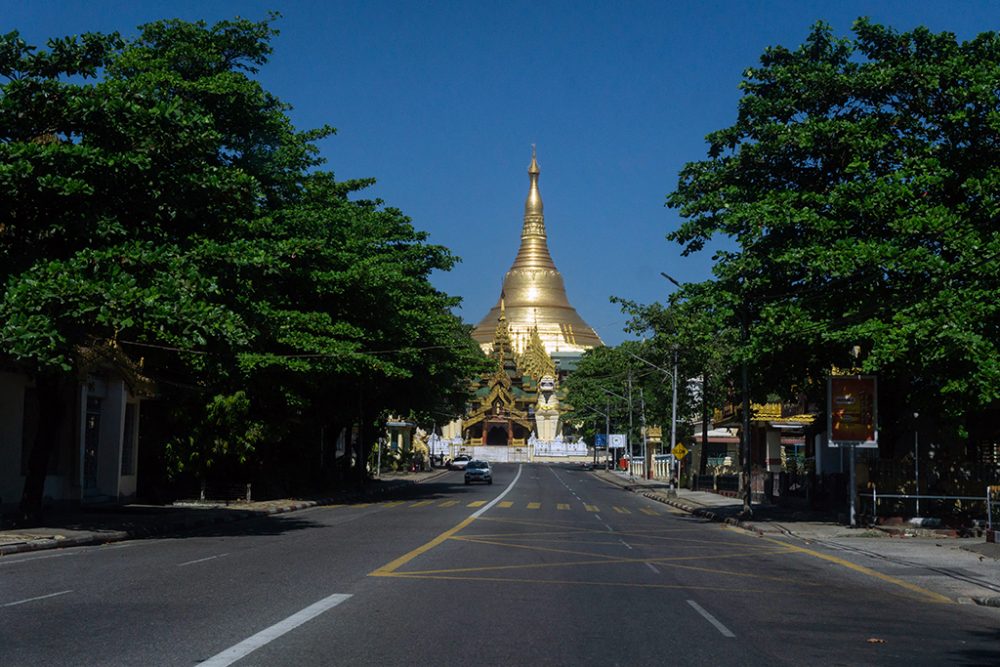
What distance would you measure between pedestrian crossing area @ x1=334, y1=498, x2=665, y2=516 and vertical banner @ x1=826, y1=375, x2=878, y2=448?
32.4 feet

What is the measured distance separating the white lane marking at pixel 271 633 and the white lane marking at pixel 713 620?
3987 mm

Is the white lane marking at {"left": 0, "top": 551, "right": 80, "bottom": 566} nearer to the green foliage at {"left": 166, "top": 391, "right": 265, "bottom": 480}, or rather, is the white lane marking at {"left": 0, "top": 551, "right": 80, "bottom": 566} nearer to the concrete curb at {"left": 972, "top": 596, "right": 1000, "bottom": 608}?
the concrete curb at {"left": 972, "top": 596, "right": 1000, "bottom": 608}

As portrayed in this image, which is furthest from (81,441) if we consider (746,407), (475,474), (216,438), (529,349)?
(529,349)

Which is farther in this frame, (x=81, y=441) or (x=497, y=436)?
(x=497, y=436)

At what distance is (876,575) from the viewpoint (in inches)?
710

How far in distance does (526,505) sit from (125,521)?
15.9 metres

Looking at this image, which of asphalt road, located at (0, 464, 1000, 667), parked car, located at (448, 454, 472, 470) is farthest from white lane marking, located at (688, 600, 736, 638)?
parked car, located at (448, 454, 472, 470)

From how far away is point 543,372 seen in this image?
149750 millimetres

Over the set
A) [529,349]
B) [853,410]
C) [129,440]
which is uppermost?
[529,349]

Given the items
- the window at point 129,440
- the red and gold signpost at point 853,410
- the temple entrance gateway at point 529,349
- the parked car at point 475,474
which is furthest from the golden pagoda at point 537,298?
the red and gold signpost at point 853,410

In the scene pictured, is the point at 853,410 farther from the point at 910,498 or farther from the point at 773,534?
the point at 773,534

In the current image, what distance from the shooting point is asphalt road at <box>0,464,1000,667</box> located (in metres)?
9.52

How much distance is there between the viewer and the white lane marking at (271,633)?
8.77m

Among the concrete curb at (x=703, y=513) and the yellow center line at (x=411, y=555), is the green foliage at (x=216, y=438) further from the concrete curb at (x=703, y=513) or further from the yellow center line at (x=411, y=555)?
the concrete curb at (x=703, y=513)
